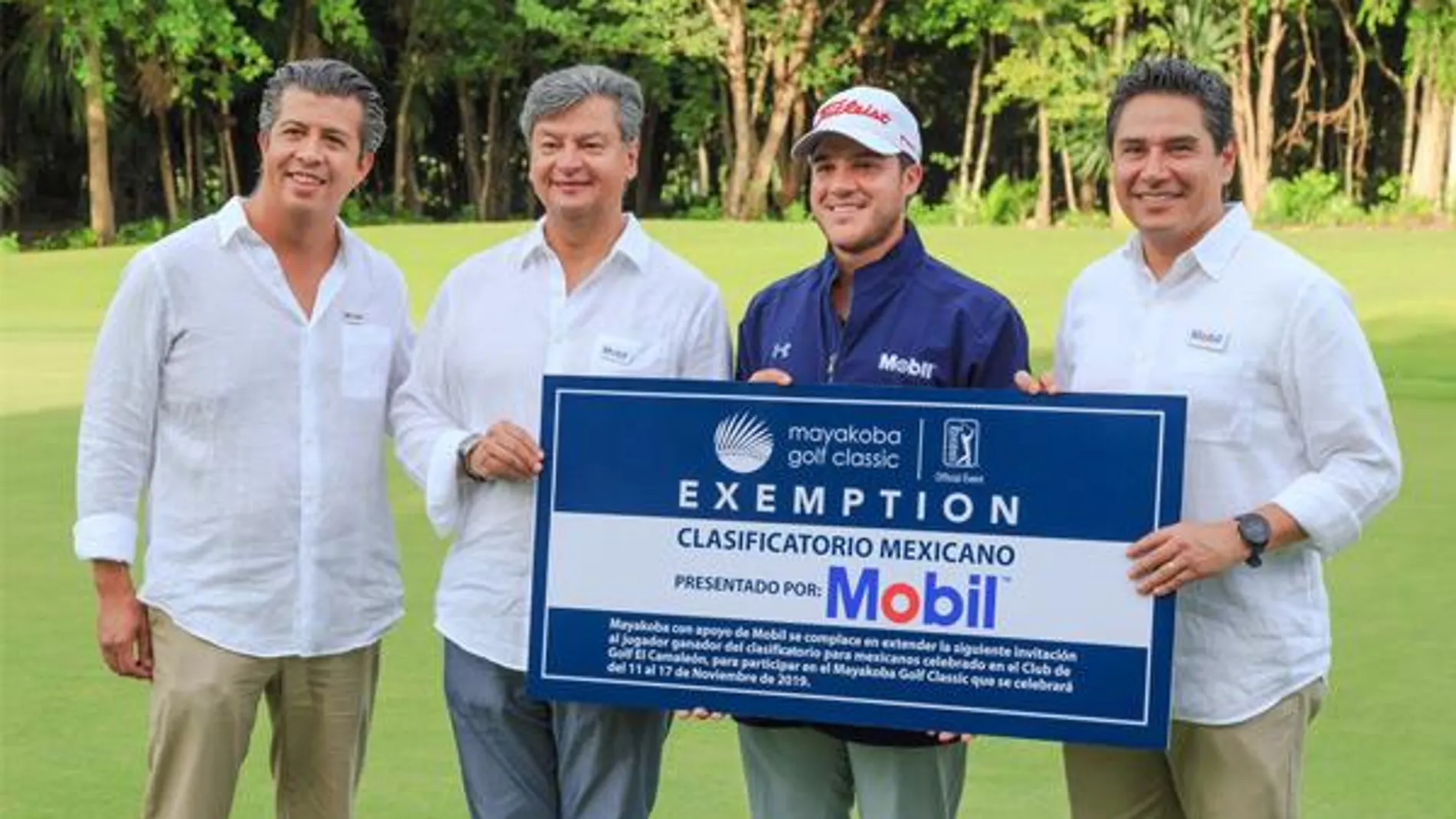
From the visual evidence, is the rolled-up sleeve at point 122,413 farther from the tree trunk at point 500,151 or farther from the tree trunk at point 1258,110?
the tree trunk at point 500,151

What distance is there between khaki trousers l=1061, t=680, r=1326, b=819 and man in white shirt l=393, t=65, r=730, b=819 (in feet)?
2.77

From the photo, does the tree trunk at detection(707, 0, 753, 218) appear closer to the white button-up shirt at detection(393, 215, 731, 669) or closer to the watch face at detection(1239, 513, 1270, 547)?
the white button-up shirt at detection(393, 215, 731, 669)

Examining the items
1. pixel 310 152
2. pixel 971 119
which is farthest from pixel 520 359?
pixel 971 119

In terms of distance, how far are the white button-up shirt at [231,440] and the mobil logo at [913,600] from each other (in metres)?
0.96

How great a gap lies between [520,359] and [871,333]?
622mm

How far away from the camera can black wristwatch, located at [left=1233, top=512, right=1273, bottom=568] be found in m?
3.25

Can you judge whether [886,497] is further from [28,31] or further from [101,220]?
[28,31]

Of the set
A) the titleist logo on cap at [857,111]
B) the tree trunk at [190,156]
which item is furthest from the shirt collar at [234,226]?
the tree trunk at [190,156]

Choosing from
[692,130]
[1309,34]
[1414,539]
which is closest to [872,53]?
[692,130]

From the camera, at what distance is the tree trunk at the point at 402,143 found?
1457 inches

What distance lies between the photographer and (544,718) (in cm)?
384

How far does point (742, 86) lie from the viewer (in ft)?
112

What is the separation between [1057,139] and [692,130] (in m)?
7.57

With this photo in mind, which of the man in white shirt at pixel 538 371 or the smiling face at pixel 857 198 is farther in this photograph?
the man in white shirt at pixel 538 371
